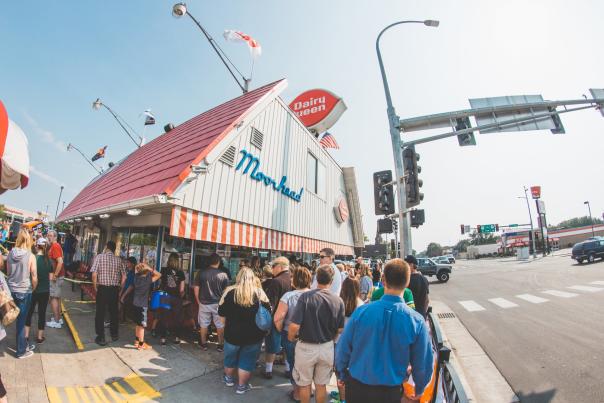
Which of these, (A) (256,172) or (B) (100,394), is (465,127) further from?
(B) (100,394)

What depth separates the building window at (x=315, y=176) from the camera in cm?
1193

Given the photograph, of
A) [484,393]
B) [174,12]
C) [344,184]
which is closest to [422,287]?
[484,393]

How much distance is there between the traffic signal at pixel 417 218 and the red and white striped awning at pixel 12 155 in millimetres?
7681

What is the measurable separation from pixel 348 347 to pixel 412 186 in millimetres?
6255

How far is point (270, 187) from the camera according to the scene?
896cm

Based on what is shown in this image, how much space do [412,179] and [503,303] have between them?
8.02 meters

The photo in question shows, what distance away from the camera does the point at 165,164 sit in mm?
7434

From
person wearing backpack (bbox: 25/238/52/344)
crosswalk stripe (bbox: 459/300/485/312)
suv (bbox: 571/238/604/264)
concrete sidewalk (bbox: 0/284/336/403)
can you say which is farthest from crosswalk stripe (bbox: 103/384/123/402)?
suv (bbox: 571/238/604/264)

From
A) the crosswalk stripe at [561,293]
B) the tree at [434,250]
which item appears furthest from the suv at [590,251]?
the tree at [434,250]

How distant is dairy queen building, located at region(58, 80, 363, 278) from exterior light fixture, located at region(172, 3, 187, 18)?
2893mm

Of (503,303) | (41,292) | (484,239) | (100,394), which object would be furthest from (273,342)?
(484,239)

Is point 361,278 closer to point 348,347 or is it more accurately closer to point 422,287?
point 422,287

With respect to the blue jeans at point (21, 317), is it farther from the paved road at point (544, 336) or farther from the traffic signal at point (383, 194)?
the traffic signal at point (383, 194)

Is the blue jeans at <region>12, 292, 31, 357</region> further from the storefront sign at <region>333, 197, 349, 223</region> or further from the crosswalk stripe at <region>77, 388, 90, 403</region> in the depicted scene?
the storefront sign at <region>333, 197, 349, 223</region>
